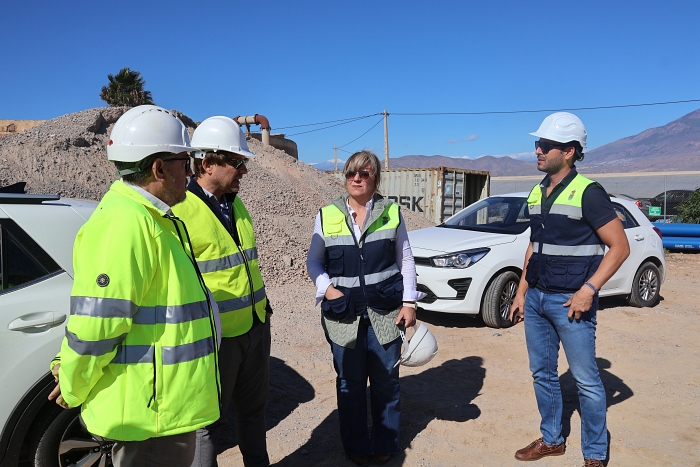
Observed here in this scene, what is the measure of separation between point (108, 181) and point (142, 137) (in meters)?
13.1

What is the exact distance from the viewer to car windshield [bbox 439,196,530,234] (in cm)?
746

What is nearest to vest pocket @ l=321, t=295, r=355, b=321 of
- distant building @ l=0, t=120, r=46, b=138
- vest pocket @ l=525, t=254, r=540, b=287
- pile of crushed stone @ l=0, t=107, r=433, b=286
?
vest pocket @ l=525, t=254, r=540, b=287

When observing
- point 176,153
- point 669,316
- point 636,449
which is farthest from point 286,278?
point 176,153

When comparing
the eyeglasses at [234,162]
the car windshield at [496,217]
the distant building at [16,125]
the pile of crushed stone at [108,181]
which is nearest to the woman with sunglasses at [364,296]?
the eyeglasses at [234,162]

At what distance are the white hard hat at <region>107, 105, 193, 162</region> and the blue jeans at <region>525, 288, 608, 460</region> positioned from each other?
8.20 feet

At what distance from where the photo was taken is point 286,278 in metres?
9.53

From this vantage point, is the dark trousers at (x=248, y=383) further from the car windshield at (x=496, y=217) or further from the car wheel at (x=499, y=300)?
the car windshield at (x=496, y=217)

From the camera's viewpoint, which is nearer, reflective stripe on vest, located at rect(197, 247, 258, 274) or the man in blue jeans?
reflective stripe on vest, located at rect(197, 247, 258, 274)

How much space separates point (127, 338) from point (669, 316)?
782 cm

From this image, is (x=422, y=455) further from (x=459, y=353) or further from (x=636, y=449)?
(x=459, y=353)

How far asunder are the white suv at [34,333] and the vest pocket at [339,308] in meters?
1.45

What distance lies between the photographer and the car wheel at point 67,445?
2.92 meters

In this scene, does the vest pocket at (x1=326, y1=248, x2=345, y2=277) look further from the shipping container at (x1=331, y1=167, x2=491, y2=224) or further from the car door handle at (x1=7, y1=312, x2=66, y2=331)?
the shipping container at (x1=331, y1=167, x2=491, y2=224)

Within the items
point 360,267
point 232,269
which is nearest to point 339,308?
point 360,267
